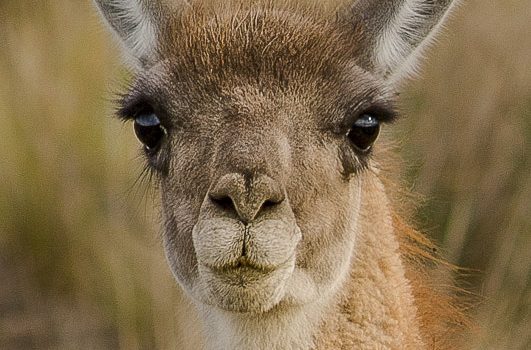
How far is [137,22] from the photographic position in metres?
6.06

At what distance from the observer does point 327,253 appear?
5.36 meters

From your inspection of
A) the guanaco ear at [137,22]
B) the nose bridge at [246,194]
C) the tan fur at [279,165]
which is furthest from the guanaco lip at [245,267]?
the guanaco ear at [137,22]

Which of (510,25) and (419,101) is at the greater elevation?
(510,25)

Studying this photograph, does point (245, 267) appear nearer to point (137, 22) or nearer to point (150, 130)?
point (150, 130)

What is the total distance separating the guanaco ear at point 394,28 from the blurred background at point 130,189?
2436 millimetres

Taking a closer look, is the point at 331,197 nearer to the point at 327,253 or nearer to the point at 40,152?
the point at 327,253

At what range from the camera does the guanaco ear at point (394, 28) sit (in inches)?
225

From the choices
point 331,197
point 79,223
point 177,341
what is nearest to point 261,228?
point 331,197

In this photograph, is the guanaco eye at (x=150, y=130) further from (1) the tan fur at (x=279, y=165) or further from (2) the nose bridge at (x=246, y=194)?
(2) the nose bridge at (x=246, y=194)

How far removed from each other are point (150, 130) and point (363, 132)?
2.97ft

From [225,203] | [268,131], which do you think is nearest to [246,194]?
[225,203]

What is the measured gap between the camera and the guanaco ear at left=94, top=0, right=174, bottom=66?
19.6ft

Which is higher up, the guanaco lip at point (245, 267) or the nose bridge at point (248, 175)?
the nose bridge at point (248, 175)

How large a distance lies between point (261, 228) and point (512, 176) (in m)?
5.52
